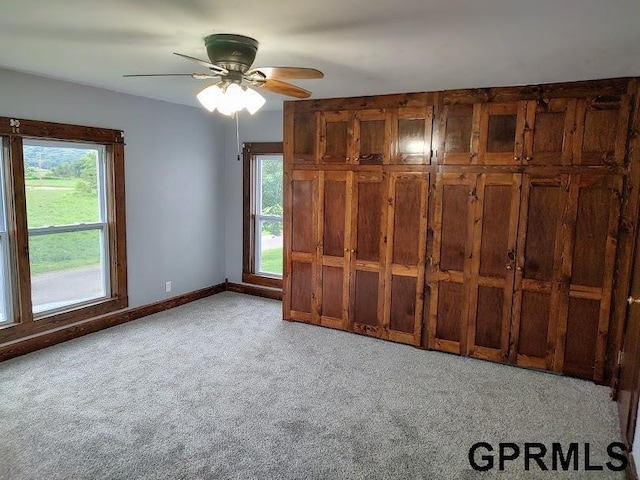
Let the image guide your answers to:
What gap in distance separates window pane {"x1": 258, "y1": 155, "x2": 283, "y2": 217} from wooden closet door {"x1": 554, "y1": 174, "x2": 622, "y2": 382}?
3334 mm

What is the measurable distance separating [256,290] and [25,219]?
110 inches

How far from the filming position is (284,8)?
199 centimetres

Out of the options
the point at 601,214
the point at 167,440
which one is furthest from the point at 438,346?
the point at 167,440

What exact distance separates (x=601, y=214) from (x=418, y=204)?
146 cm

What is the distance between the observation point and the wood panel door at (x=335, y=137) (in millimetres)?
4340

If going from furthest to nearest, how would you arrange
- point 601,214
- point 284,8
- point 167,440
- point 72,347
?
point 72,347
point 601,214
point 167,440
point 284,8

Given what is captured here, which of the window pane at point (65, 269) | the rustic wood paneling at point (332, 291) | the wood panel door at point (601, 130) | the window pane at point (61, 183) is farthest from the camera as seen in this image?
the rustic wood paneling at point (332, 291)

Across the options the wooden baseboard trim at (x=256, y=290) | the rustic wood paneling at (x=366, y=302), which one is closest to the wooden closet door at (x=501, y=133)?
the rustic wood paneling at (x=366, y=302)

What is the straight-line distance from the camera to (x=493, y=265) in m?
3.86

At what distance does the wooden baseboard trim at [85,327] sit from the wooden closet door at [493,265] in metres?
3.38

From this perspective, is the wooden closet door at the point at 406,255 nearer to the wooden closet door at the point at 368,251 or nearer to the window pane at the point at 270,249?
the wooden closet door at the point at 368,251

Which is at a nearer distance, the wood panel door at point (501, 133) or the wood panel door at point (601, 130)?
the wood panel door at point (601, 130)

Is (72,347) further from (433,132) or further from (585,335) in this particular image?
(585,335)

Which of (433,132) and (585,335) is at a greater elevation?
(433,132)
